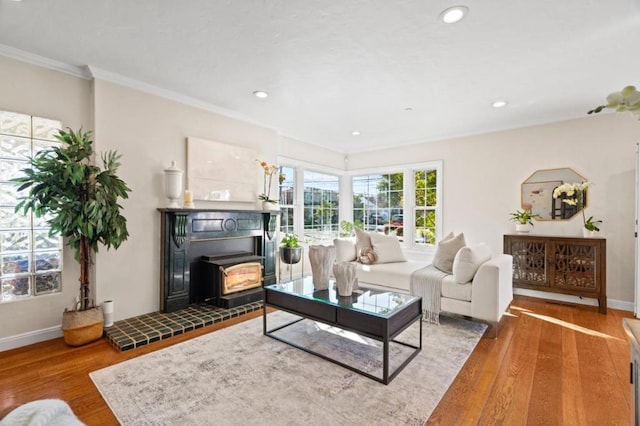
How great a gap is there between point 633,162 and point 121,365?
606 centimetres

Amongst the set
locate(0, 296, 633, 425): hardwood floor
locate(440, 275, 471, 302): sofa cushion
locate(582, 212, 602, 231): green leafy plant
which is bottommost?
locate(0, 296, 633, 425): hardwood floor

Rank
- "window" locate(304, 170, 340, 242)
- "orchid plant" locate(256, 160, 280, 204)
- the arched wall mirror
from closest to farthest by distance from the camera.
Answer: the arched wall mirror < "orchid plant" locate(256, 160, 280, 204) < "window" locate(304, 170, 340, 242)

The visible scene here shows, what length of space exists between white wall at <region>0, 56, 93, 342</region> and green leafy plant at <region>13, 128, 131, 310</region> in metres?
0.26

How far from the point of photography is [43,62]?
280 centimetres

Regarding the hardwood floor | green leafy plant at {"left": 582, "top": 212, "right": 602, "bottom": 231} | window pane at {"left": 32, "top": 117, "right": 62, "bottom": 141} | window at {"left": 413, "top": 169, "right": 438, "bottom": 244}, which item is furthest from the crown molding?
green leafy plant at {"left": 582, "top": 212, "right": 602, "bottom": 231}

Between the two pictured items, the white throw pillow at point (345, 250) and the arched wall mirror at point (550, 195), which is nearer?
the arched wall mirror at point (550, 195)

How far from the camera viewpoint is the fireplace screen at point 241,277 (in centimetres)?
366

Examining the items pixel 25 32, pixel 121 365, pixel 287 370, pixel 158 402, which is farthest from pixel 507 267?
pixel 25 32

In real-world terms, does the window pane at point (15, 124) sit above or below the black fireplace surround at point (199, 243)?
above

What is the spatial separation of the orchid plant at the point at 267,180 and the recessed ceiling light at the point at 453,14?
296cm

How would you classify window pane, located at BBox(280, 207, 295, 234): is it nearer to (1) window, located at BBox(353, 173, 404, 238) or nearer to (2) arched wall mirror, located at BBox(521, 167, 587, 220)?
(1) window, located at BBox(353, 173, 404, 238)

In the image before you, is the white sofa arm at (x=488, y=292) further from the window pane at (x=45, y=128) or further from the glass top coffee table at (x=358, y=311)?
the window pane at (x=45, y=128)

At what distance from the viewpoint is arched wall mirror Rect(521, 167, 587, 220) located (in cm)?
416

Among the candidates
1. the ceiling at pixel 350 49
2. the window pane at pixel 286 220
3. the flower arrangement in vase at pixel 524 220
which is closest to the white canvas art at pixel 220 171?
the ceiling at pixel 350 49
